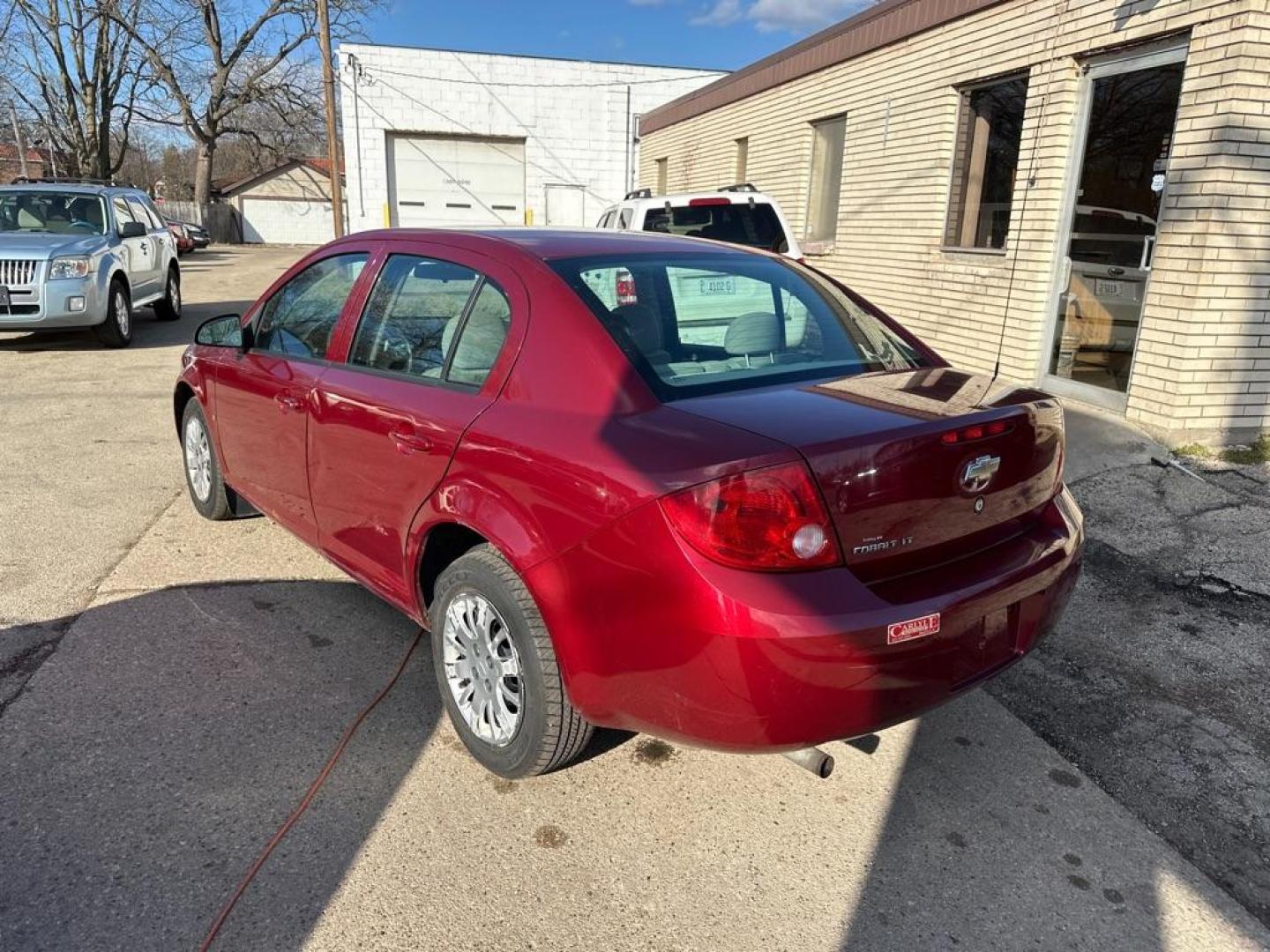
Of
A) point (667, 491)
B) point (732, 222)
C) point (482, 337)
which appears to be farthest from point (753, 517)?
point (732, 222)

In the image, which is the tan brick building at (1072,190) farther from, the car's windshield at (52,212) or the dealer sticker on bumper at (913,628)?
the car's windshield at (52,212)

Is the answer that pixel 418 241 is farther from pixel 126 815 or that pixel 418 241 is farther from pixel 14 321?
pixel 14 321

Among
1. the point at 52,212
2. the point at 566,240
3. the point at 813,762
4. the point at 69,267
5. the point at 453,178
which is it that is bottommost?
the point at 813,762

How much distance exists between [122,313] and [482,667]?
33.6ft

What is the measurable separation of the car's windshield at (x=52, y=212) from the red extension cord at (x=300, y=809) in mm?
9922

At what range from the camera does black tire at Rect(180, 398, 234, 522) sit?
478 cm

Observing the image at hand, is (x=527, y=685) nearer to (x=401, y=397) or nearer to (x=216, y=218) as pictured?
(x=401, y=397)

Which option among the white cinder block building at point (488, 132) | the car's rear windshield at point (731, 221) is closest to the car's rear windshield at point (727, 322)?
the car's rear windshield at point (731, 221)

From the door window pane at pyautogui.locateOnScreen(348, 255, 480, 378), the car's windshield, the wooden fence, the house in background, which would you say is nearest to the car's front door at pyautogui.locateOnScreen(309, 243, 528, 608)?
the door window pane at pyautogui.locateOnScreen(348, 255, 480, 378)

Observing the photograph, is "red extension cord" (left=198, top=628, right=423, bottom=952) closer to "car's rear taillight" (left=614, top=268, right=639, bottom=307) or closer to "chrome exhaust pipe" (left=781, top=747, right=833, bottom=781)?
"chrome exhaust pipe" (left=781, top=747, right=833, bottom=781)

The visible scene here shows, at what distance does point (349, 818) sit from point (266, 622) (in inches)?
57.3

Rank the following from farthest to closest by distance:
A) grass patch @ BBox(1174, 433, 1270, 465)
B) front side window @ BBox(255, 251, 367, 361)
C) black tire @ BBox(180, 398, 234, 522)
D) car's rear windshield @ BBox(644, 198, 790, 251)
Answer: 1. car's rear windshield @ BBox(644, 198, 790, 251)
2. grass patch @ BBox(1174, 433, 1270, 465)
3. black tire @ BBox(180, 398, 234, 522)
4. front side window @ BBox(255, 251, 367, 361)

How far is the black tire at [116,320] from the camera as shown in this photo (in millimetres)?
10617

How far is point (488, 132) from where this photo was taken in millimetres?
23656
